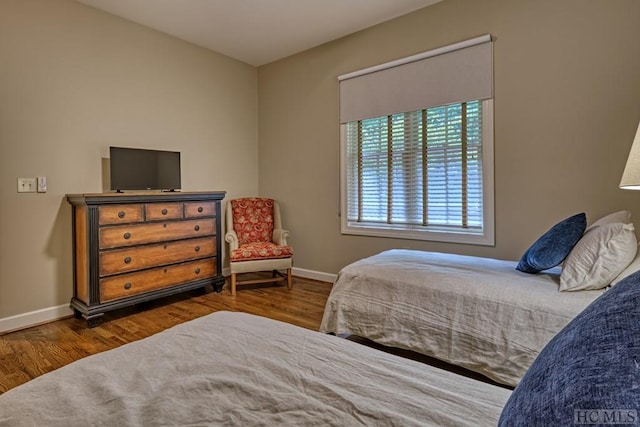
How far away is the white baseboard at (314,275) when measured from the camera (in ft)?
14.3

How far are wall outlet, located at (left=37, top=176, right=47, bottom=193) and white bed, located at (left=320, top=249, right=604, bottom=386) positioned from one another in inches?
107

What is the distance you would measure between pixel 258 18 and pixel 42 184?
8.48 feet

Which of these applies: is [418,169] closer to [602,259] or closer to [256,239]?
[602,259]

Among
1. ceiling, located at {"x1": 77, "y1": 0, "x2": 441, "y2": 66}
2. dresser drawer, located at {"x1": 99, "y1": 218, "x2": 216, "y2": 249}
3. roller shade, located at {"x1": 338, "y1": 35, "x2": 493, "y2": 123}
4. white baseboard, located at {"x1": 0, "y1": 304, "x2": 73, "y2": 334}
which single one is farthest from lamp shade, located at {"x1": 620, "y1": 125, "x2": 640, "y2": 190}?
white baseboard, located at {"x1": 0, "y1": 304, "x2": 73, "y2": 334}

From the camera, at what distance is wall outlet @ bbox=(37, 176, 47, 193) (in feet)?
10.0

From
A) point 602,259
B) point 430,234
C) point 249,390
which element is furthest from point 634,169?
point 430,234

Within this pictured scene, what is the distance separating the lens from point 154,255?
337cm

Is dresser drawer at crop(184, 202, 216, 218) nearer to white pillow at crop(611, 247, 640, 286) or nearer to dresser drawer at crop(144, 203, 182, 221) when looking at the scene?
dresser drawer at crop(144, 203, 182, 221)

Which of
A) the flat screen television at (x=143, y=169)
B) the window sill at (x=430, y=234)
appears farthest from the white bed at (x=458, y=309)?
the flat screen television at (x=143, y=169)

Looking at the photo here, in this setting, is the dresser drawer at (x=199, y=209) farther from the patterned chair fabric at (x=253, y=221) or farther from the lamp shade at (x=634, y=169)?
the lamp shade at (x=634, y=169)

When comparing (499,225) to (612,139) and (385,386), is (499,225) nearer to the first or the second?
(612,139)

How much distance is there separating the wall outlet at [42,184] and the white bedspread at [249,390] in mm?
2810

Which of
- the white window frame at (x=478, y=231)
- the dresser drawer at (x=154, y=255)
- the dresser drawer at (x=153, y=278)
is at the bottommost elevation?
the dresser drawer at (x=153, y=278)

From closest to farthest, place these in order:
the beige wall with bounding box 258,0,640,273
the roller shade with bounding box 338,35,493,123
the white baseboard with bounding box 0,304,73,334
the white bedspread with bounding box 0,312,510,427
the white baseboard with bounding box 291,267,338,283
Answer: the white bedspread with bounding box 0,312,510,427 < the beige wall with bounding box 258,0,640,273 < the white baseboard with bounding box 0,304,73,334 < the roller shade with bounding box 338,35,493,123 < the white baseboard with bounding box 291,267,338,283
